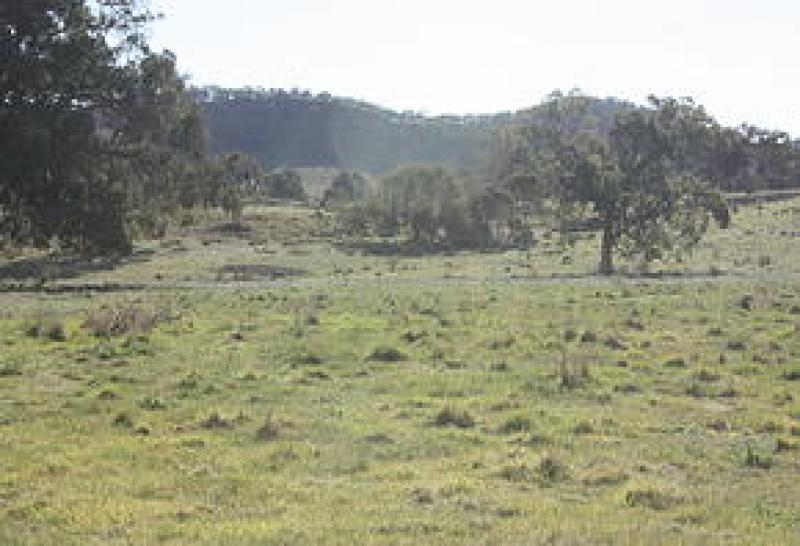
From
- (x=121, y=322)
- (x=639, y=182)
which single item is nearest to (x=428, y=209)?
(x=639, y=182)

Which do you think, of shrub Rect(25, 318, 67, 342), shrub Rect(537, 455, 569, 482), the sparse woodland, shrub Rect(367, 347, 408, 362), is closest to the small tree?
the sparse woodland

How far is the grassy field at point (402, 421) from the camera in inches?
520

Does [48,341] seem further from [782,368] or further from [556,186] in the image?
[556,186]

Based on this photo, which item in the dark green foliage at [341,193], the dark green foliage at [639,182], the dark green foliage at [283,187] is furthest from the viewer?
the dark green foliage at [283,187]

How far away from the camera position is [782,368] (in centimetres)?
2761

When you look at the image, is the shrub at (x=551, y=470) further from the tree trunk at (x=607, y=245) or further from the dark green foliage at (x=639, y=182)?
the tree trunk at (x=607, y=245)

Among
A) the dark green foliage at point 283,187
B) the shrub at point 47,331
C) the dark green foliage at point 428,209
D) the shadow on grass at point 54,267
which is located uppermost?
the dark green foliage at point 283,187

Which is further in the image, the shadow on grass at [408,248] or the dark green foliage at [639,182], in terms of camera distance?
the shadow on grass at [408,248]

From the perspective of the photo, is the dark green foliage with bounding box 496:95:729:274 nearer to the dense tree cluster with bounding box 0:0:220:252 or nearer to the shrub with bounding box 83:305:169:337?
the shrub with bounding box 83:305:169:337

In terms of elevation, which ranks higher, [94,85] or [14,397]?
[94,85]

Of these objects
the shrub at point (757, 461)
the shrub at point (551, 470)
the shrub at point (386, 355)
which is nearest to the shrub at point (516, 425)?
the shrub at point (551, 470)

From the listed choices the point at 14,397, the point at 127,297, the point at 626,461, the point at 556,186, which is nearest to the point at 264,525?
the point at 626,461

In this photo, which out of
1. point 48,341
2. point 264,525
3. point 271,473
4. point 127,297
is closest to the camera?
point 264,525

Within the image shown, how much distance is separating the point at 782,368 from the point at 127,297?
3200cm
